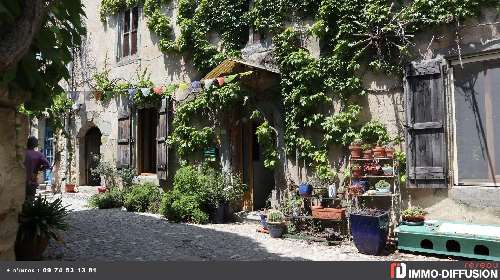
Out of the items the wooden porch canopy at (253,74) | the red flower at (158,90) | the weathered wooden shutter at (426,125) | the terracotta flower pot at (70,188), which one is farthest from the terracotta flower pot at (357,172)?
the terracotta flower pot at (70,188)

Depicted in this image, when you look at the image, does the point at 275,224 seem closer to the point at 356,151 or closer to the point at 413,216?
the point at 356,151

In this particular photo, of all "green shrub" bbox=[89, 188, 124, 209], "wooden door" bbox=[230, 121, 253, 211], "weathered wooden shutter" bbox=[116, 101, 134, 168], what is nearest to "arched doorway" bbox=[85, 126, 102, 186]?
"weathered wooden shutter" bbox=[116, 101, 134, 168]

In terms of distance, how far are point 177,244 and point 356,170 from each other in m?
3.18

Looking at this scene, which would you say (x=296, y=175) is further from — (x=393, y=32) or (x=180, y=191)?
(x=393, y=32)

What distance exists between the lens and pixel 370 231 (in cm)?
571

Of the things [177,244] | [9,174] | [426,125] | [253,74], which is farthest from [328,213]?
[9,174]

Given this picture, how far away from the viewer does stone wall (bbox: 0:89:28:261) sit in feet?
11.5

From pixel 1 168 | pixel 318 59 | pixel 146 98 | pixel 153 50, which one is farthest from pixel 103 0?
pixel 1 168

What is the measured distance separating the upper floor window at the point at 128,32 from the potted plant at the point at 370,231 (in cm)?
805

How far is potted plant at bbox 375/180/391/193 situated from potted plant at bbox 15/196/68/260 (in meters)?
4.68

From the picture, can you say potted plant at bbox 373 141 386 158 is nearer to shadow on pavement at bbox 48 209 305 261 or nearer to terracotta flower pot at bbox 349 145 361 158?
terracotta flower pot at bbox 349 145 361 158

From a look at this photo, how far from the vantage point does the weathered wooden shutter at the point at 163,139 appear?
32.3 ft

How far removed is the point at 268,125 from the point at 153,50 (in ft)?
14.1

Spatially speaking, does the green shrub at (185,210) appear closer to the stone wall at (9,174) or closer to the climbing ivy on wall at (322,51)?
the climbing ivy on wall at (322,51)
